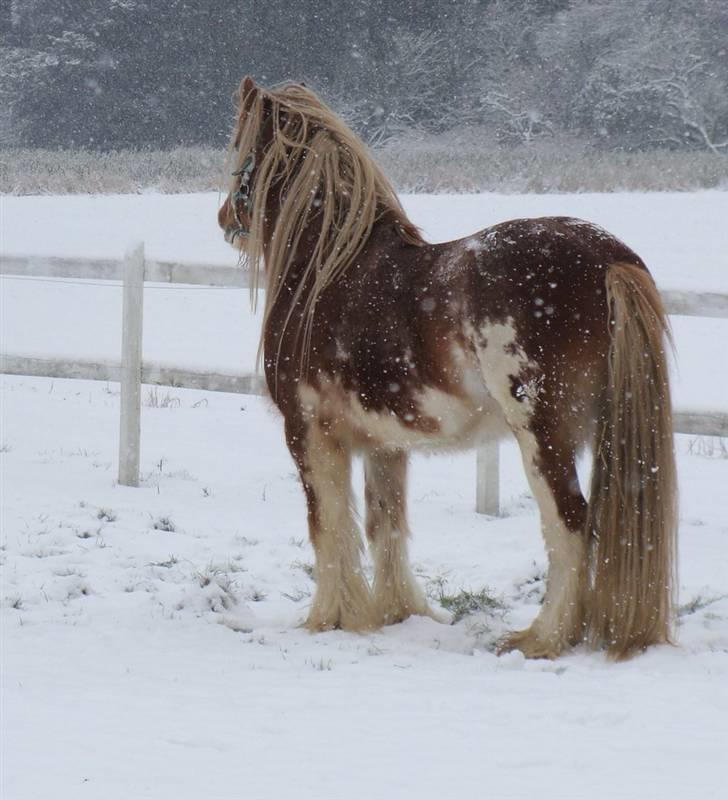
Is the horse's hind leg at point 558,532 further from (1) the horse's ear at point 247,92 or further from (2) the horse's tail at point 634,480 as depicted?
(1) the horse's ear at point 247,92

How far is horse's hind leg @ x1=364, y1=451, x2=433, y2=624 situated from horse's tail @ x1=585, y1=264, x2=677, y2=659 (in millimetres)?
825

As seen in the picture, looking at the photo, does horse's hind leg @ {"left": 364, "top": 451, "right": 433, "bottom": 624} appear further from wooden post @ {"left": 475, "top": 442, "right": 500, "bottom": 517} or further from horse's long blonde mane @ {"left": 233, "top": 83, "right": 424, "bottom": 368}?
wooden post @ {"left": 475, "top": 442, "right": 500, "bottom": 517}

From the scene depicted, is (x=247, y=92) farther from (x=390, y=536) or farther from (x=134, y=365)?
(x=134, y=365)

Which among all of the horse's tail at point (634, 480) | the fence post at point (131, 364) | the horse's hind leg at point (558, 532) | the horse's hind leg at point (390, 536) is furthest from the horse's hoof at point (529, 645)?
the fence post at point (131, 364)

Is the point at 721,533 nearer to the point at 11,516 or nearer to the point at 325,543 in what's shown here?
the point at 325,543

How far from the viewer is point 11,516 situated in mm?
5227

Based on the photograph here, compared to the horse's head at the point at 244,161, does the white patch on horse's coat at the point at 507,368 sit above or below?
below

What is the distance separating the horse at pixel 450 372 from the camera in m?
3.24

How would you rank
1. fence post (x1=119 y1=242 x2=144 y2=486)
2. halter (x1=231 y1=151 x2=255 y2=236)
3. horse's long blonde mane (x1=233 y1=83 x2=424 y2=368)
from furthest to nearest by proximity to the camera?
fence post (x1=119 y1=242 x2=144 y2=486) < halter (x1=231 y1=151 x2=255 y2=236) < horse's long blonde mane (x1=233 y1=83 x2=424 y2=368)

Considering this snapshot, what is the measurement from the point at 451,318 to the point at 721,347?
897 cm

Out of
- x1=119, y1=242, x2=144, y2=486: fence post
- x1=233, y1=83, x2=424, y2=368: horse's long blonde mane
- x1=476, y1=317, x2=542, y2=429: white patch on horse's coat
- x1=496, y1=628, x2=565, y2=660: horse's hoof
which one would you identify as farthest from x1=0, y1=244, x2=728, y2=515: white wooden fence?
x1=476, y1=317, x2=542, y2=429: white patch on horse's coat

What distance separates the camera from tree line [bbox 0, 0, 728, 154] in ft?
104

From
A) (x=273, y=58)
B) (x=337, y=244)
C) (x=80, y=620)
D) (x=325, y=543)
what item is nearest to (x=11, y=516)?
(x=80, y=620)

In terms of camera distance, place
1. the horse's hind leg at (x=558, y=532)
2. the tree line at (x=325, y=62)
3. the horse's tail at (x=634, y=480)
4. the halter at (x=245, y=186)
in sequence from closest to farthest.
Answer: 1. the horse's tail at (x=634, y=480)
2. the horse's hind leg at (x=558, y=532)
3. the halter at (x=245, y=186)
4. the tree line at (x=325, y=62)
